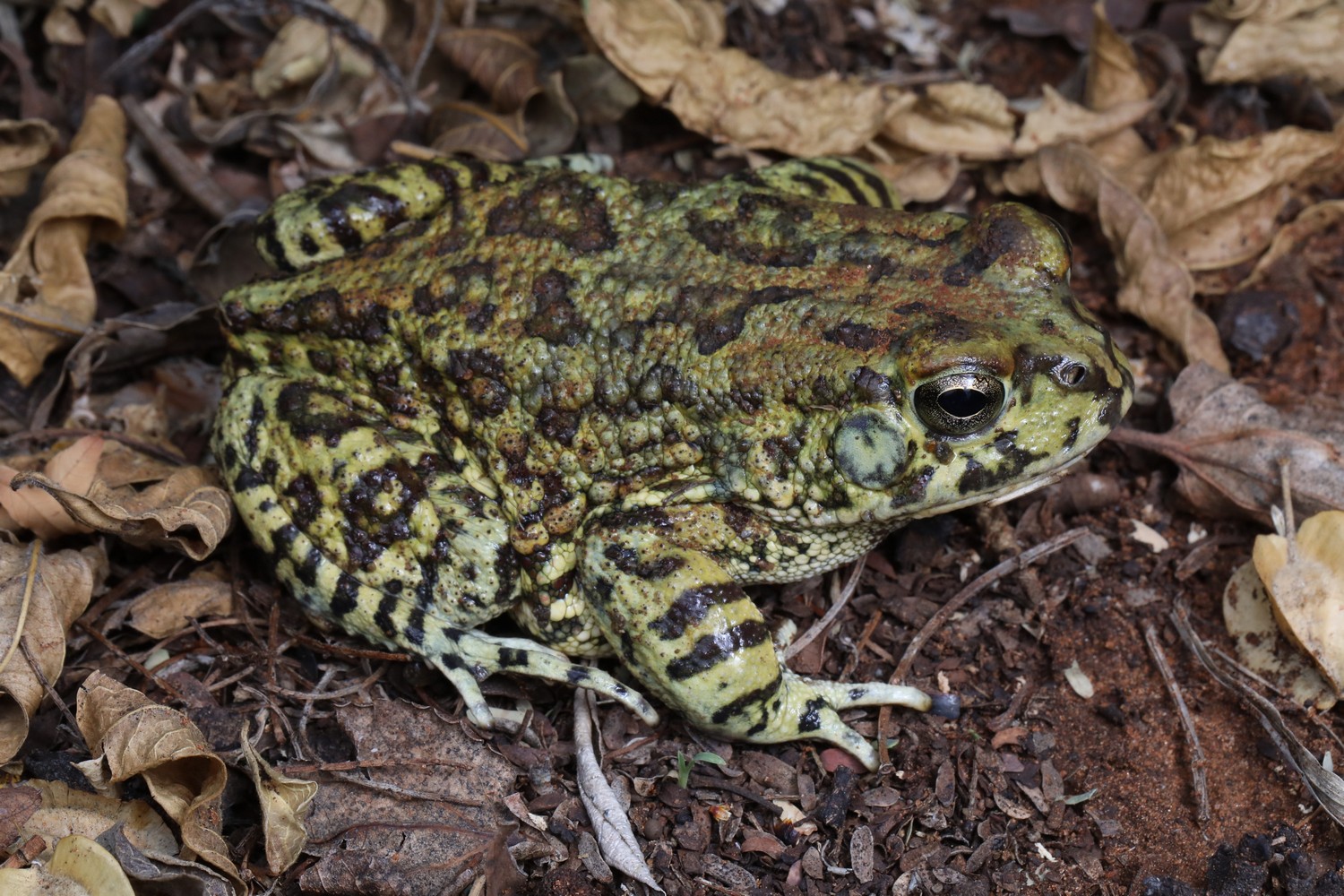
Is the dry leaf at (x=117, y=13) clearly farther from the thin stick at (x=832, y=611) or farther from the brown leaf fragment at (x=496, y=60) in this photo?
the thin stick at (x=832, y=611)

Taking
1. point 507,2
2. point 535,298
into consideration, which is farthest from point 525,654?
point 507,2

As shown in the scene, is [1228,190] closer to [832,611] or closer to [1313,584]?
[1313,584]

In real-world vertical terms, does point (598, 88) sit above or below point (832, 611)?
above

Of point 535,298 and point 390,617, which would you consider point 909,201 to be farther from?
point 390,617

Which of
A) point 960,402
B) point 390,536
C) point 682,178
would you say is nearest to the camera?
point 960,402

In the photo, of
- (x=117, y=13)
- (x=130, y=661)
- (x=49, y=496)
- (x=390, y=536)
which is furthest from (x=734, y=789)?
(x=117, y=13)

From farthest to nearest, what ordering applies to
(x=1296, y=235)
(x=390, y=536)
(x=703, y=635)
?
(x=1296, y=235) → (x=390, y=536) → (x=703, y=635)

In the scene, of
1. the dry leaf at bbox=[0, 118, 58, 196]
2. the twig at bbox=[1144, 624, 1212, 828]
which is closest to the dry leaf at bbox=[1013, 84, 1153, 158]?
the twig at bbox=[1144, 624, 1212, 828]

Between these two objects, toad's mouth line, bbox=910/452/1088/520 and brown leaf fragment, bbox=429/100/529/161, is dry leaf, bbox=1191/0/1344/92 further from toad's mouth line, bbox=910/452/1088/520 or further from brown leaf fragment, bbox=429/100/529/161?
brown leaf fragment, bbox=429/100/529/161

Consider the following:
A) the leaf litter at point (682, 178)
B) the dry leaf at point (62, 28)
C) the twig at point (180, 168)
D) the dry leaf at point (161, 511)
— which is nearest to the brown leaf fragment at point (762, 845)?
the leaf litter at point (682, 178)
